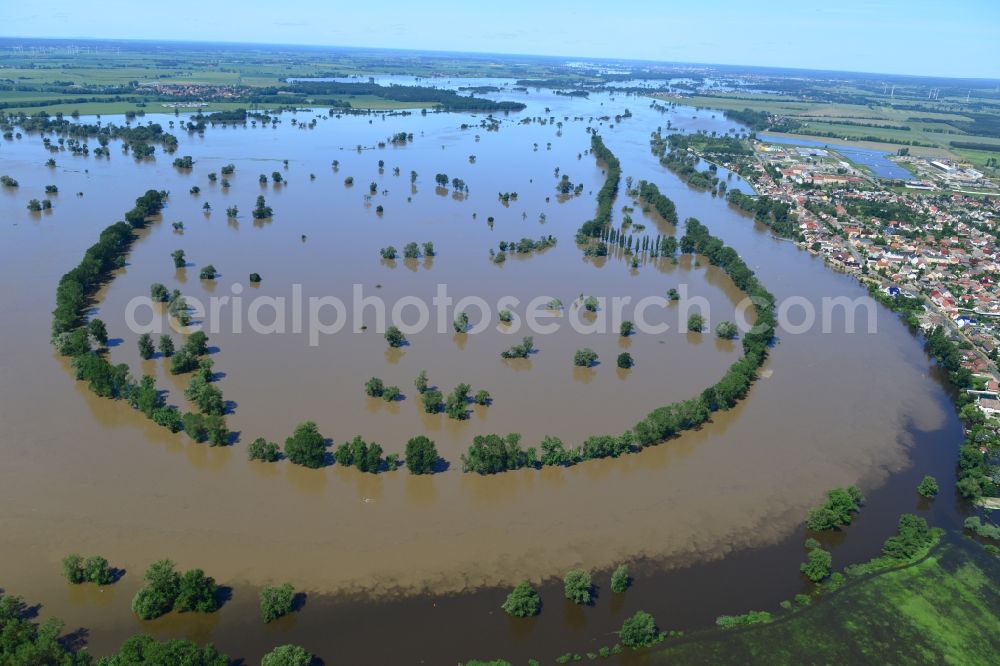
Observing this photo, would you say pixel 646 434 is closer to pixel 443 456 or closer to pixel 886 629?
pixel 443 456

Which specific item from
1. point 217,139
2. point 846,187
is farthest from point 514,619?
point 217,139

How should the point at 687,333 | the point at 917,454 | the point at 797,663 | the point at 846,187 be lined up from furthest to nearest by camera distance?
the point at 846,187
the point at 687,333
the point at 917,454
the point at 797,663

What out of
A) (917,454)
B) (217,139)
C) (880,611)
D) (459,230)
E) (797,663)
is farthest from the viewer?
(217,139)

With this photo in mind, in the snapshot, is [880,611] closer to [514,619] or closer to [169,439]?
[514,619]

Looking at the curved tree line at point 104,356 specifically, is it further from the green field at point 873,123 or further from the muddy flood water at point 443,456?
the green field at point 873,123

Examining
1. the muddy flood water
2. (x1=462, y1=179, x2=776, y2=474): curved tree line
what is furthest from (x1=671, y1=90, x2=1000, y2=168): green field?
(x1=462, y1=179, x2=776, y2=474): curved tree line

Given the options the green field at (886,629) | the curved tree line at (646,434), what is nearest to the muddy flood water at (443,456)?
the curved tree line at (646,434)
